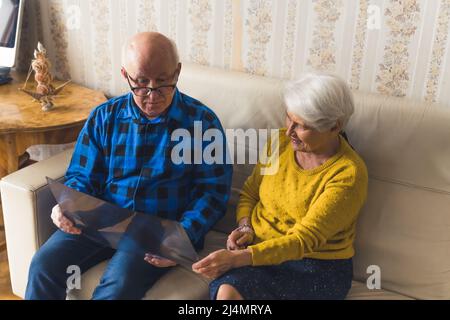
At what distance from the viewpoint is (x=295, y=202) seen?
1.64 metres

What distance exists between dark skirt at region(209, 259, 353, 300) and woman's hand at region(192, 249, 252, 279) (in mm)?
27

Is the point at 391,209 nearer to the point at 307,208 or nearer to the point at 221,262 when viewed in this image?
the point at 307,208

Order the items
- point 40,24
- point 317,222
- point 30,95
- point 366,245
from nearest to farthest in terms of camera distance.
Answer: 1. point 317,222
2. point 366,245
3. point 30,95
4. point 40,24

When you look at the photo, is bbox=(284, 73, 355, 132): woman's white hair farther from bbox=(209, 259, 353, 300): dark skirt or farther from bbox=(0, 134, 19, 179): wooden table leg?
bbox=(0, 134, 19, 179): wooden table leg

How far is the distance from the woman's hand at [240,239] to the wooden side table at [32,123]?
0.86 metres

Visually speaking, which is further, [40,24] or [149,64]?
[40,24]

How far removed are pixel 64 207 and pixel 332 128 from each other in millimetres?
877

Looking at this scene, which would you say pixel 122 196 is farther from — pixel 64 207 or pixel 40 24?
pixel 40 24

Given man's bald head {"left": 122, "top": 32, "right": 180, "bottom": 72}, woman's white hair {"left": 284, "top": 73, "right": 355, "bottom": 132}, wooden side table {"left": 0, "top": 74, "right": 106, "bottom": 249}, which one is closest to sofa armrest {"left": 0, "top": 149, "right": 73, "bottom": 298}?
wooden side table {"left": 0, "top": 74, "right": 106, "bottom": 249}

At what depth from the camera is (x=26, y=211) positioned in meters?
1.76

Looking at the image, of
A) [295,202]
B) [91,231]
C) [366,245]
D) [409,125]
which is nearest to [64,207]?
[91,231]

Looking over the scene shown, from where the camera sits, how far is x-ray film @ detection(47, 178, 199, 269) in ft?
5.02

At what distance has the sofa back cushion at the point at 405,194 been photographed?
167 centimetres

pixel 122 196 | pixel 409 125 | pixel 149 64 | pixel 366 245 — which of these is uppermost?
pixel 149 64
